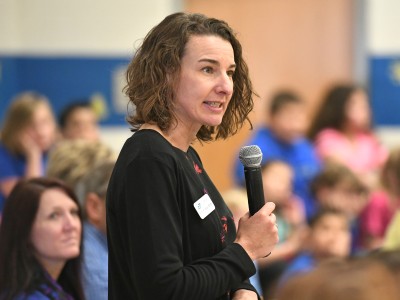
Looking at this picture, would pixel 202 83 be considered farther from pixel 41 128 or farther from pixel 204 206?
pixel 41 128

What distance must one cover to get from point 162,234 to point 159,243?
21 mm

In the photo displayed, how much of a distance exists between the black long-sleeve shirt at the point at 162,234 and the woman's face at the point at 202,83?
0.33 ft

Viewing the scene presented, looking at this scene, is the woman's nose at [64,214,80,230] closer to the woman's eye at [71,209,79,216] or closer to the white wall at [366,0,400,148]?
the woman's eye at [71,209,79,216]

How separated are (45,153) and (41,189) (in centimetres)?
268

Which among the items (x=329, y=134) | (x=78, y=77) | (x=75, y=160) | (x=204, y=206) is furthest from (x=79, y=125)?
(x=204, y=206)

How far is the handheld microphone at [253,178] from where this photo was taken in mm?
2066

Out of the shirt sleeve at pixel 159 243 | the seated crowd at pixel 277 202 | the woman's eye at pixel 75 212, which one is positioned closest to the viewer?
the seated crowd at pixel 277 202

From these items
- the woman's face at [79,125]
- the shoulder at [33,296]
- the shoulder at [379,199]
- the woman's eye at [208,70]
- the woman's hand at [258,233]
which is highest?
the woman's eye at [208,70]

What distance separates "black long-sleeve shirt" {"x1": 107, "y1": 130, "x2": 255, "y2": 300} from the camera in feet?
6.17

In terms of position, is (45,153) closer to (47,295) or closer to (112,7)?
(112,7)

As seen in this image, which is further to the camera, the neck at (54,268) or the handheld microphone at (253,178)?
the neck at (54,268)

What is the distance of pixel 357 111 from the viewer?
6.23 m

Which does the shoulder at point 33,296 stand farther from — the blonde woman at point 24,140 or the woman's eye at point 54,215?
the blonde woman at point 24,140

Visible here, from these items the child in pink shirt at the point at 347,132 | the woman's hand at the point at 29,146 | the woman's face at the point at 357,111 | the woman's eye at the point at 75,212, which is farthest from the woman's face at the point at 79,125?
the woman's eye at the point at 75,212
